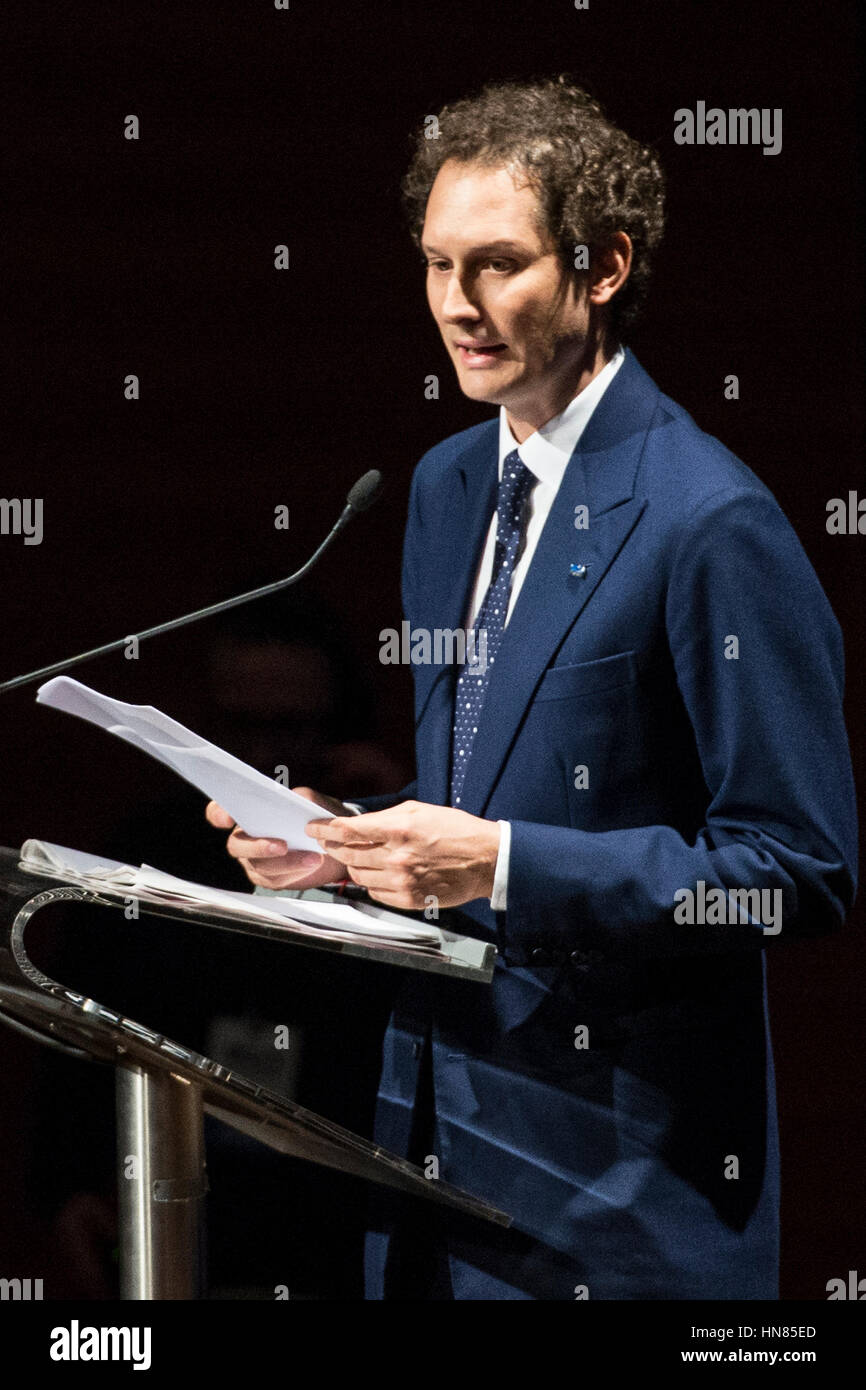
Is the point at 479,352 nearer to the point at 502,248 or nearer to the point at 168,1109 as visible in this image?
the point at 502,248

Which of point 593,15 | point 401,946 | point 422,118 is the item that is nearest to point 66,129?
point 422,118

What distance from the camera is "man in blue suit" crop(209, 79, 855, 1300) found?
1703mm

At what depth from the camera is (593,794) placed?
1.80 meters

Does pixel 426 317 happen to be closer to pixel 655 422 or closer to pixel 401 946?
pixel 655 422

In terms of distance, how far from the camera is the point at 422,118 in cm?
216

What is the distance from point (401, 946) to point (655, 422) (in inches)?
29.9

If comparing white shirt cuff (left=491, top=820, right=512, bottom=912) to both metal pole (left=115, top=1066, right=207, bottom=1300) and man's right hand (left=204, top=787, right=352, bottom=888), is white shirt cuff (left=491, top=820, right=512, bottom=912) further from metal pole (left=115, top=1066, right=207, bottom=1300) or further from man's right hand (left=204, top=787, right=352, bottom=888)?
metal pole (left=115, top=1066, right=207, bottom=1300)

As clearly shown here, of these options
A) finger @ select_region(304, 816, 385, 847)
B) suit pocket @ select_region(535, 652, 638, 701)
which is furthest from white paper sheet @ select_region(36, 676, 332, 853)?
suit pocket @ select_region(535, 652, 638, 701)

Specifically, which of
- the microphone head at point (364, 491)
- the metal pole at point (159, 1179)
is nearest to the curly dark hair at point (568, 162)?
the microphone head at point (364, 491)

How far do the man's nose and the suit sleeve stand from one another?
1.28 ft

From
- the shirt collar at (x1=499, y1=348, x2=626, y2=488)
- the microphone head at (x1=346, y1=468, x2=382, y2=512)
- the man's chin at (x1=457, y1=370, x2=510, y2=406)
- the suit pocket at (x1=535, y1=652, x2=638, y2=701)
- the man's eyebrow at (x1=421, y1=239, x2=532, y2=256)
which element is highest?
the man's eyebrow at (x1=421, y1=239, x2=532, y2=256)

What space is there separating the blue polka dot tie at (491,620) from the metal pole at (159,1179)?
586 millimetres

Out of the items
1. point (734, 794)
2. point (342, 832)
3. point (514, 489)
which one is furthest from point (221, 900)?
point (514, 489)

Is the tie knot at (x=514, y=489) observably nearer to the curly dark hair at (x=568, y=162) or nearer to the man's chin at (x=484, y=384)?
the man's chin at (x=484, y=384)
